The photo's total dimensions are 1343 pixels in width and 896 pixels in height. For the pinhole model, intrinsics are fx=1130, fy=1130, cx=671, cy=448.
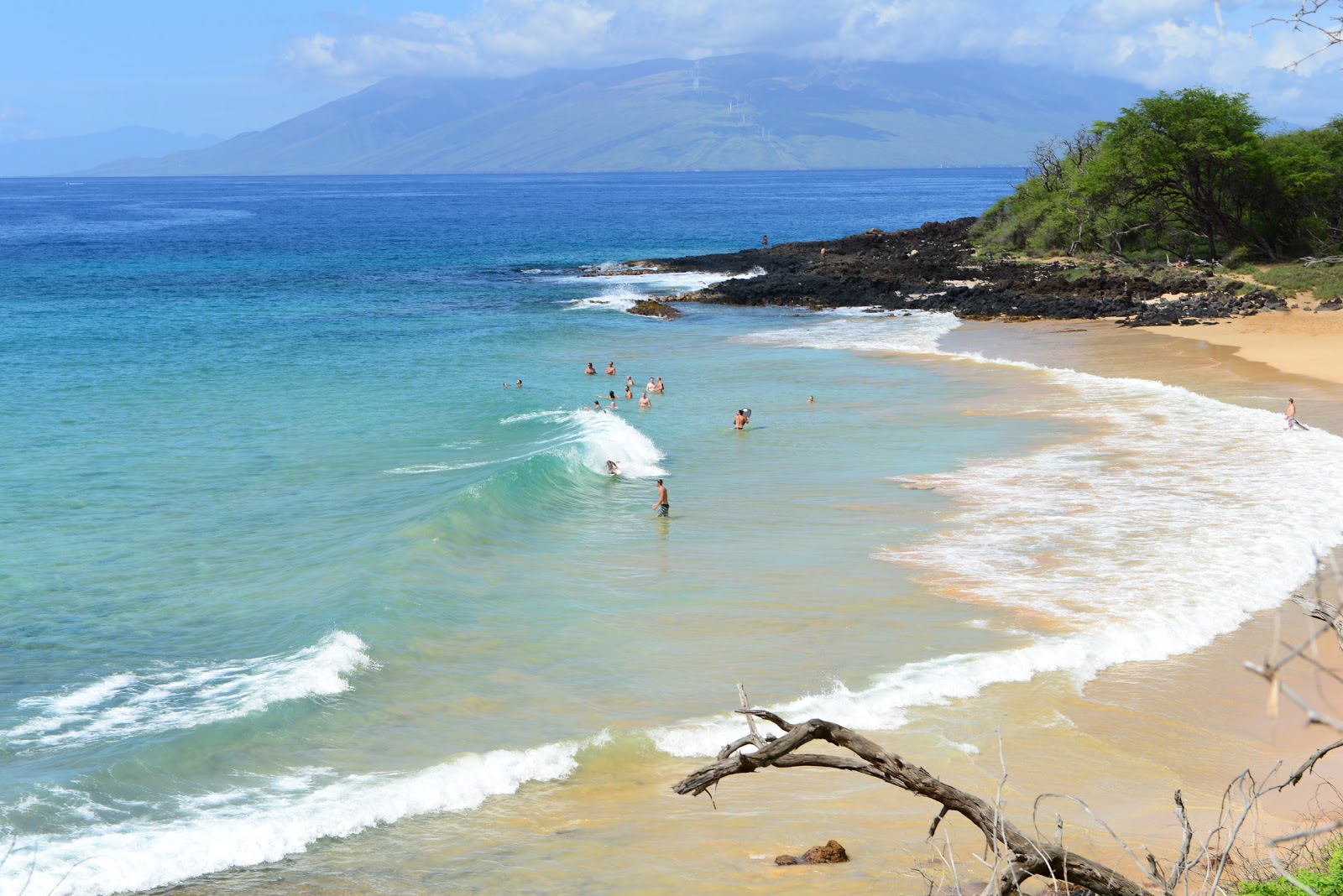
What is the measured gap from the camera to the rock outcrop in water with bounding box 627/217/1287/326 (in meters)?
44.4

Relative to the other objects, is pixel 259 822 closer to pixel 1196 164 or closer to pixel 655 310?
pixel 655 310

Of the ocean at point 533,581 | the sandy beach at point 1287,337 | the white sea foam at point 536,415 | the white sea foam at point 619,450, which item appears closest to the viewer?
the ocean at point 533,581

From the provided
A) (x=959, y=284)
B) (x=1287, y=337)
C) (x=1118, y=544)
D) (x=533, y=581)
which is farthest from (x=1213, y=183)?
(x=533, y=581)

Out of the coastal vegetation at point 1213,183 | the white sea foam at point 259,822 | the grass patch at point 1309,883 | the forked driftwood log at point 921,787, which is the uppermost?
the coastal vegetation at point 1213,183

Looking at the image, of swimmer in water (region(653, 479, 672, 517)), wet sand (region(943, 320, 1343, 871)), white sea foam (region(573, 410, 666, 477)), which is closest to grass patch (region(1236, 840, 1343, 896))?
wet sand (region(943, 320, 1343, 871))

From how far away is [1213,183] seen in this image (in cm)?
5000

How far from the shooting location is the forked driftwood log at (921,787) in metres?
4.66

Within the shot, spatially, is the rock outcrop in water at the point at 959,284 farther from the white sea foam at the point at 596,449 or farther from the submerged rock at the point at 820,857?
the submerged rock at the point at 820,857

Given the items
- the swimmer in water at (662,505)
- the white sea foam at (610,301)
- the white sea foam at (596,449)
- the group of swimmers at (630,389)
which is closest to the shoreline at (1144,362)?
the white sea foam at (610,301)

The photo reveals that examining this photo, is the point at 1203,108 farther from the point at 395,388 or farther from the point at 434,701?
the point at 434,701

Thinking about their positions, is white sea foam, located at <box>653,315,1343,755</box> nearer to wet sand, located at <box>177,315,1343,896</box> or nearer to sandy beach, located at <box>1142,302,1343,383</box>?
wet sand, located at <box>177,315,1343,896</box>

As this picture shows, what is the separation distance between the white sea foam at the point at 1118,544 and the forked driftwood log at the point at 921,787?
4634mm

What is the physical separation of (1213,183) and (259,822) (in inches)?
1998

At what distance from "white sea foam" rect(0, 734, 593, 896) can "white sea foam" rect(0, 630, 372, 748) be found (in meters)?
1.82
